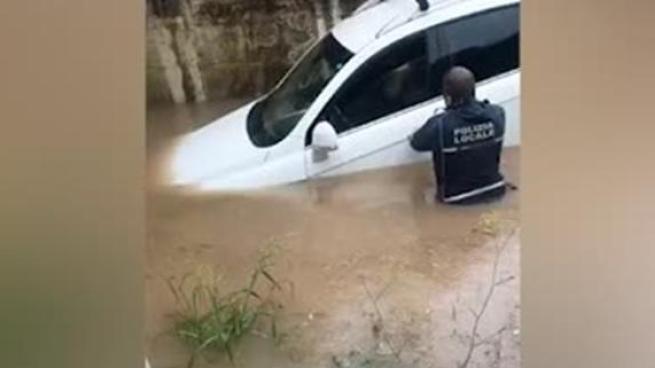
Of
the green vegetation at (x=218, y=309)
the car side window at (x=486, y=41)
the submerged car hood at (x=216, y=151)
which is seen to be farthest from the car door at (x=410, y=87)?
the green vegetation at (x=218, y=309)

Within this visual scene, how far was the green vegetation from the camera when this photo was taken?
5.11ft

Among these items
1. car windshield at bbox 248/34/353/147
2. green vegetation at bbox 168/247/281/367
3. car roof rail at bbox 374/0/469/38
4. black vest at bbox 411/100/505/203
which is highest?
car roof rail at bbox 374/0/469/38

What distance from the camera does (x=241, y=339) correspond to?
1563 mm

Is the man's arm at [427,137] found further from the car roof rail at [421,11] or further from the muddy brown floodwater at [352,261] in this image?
the car roof rail at [421,11]

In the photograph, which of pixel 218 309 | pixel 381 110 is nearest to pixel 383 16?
pixel 381 110

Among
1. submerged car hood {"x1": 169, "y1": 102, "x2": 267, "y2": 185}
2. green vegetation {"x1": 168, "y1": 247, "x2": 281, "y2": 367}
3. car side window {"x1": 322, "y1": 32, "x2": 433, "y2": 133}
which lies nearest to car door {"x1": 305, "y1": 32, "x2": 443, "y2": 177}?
car side window {"x1": 322, "y1": 32, "x2": 433, "y2": 133}

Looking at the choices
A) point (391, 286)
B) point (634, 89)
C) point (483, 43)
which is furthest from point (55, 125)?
point (634, 89)

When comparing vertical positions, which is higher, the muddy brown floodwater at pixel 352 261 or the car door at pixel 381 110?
the car door at pixel 381 110

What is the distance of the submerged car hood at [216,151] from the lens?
1.58 meters

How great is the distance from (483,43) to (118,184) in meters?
0.75

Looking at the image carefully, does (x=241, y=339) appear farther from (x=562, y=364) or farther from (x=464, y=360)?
(x=562, y=364)

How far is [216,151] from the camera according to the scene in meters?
1.60

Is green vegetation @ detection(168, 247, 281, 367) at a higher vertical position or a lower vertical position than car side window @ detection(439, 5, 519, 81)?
lower

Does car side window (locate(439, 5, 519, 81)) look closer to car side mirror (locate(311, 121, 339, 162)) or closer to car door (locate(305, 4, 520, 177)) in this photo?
car door (locate(305, 4, 520, 177))
